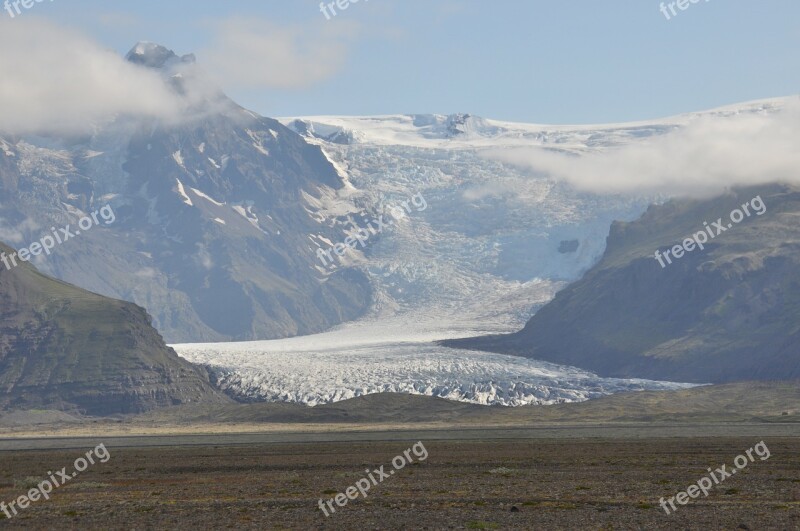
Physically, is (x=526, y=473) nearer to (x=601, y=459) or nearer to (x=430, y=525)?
(x=601, y=459)

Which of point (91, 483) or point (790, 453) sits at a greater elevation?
point (91, 483)

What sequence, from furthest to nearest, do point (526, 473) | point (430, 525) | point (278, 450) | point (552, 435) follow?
point (552, 435), point (278, 450), point (526, 473), point (430, 525)

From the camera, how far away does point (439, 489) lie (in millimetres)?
69688

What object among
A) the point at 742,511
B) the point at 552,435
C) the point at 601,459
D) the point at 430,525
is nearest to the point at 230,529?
the point at 430,525

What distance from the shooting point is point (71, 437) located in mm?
174875

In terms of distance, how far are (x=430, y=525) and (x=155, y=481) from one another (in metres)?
33.2

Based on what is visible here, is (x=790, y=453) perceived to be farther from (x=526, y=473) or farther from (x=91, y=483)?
(x=91, y=483)

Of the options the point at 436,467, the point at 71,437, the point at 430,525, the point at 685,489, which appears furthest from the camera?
the point at 71,437

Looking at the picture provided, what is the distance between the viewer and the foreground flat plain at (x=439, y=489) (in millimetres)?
56031

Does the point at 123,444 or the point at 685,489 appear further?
the point at 123,444

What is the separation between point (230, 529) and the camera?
2212 inches

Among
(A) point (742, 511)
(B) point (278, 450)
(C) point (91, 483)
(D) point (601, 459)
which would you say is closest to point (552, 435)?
(B) point (278, 450)

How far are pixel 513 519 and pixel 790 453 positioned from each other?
4102cm

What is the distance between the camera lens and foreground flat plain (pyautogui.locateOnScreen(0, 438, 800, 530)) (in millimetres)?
56031
